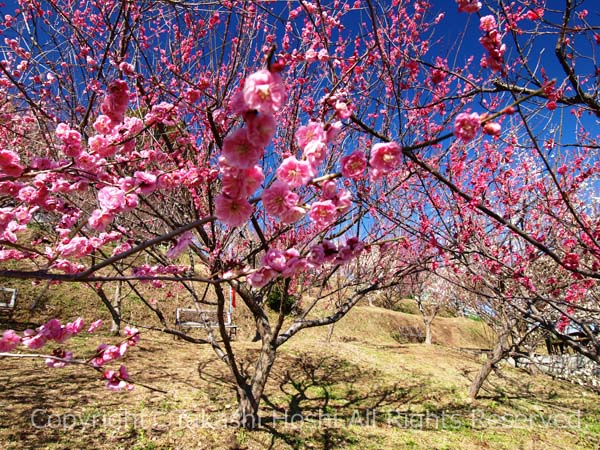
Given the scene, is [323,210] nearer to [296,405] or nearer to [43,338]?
[43,338]

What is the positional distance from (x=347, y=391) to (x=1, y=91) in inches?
238

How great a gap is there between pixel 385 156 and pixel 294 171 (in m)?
0.29

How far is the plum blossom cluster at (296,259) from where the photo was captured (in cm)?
117

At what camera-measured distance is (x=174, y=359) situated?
249 inches

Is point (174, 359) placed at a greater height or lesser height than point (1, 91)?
lesser

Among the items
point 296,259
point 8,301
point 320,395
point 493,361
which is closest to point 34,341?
point 296,259

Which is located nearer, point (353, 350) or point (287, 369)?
point (287, 369)

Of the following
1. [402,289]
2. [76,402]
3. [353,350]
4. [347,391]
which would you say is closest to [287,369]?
[347,391]

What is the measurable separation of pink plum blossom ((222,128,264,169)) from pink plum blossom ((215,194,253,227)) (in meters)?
0.16

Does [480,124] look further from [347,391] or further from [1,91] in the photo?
[347,391]

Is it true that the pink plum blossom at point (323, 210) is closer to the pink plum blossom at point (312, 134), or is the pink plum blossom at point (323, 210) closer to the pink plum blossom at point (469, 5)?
the pink plum blossom at point (312, 134)

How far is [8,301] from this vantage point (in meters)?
7.79

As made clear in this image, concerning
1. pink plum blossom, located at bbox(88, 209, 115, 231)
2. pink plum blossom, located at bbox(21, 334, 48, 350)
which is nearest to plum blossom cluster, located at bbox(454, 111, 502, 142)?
pink plum blossom, located at bbox(88, 209, 115, 231)

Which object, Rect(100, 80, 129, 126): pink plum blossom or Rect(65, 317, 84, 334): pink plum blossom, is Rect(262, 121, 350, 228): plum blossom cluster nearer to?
Rect(100, 80, 129, 126): pink plum blossom
